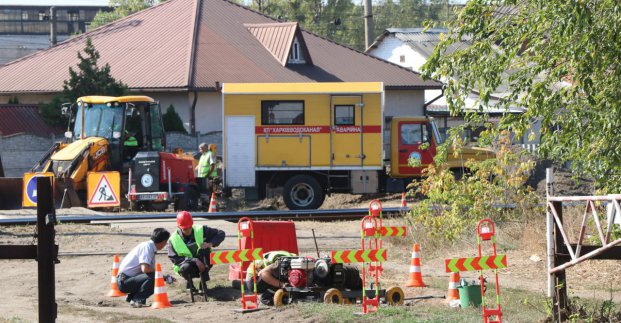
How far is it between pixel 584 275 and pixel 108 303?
7274 mm

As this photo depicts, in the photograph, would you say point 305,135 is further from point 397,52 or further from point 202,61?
point 397,52

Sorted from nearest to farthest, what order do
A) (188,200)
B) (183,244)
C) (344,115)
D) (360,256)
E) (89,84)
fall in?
1. (360,256)
2. (183,244)
3. (188,200)
4. (344,115)
5. (89,84)

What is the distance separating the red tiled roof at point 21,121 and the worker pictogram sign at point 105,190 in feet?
52.2

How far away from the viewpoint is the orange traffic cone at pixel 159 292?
1327 cm

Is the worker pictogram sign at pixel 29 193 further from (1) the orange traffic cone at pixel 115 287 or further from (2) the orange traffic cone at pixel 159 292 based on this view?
(2) the orange traffic cone at pixel 159 292

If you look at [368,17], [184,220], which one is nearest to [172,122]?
[368,17]

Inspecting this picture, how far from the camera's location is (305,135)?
89.5 feet

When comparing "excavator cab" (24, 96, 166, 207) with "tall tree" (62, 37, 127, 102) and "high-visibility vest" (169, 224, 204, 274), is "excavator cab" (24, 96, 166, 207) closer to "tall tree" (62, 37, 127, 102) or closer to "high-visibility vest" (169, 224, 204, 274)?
"tall tree" (62, 37, 127, 102)

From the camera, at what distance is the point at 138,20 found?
48.8 m

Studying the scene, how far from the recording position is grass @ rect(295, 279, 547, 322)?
36.6 feet

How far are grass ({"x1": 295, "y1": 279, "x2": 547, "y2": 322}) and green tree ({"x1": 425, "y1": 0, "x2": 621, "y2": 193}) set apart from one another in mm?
2109

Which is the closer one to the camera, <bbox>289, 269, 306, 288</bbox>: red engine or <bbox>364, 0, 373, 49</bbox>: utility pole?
<bbox>289, 269, 306, 288</bbox>: red engine

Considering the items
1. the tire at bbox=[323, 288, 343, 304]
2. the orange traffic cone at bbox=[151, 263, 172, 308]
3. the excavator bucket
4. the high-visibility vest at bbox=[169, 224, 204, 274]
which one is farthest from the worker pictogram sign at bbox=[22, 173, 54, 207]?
the tire at bbox=[323, 288, 343, 304]

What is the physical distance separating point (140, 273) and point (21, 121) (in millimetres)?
28046
